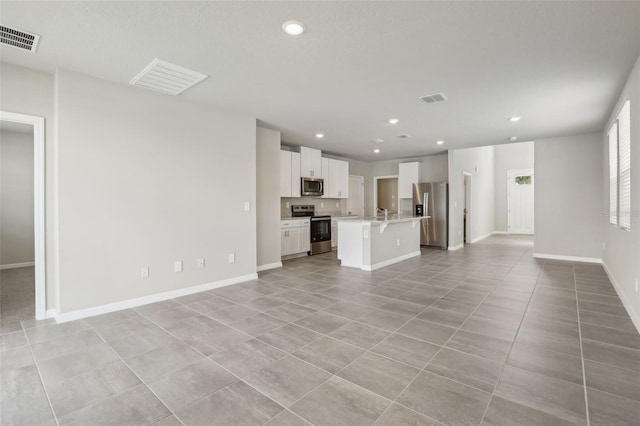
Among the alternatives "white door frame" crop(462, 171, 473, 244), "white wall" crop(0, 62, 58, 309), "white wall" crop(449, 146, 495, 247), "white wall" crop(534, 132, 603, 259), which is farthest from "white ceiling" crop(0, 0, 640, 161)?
"white door frame" crop(462, 171, 473, 244)

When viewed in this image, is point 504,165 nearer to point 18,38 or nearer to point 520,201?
point 520,201

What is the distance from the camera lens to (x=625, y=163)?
3.59m

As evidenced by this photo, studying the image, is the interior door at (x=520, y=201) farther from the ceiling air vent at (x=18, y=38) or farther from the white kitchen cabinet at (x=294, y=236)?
the ceiling air vent at (x=18, y=38)

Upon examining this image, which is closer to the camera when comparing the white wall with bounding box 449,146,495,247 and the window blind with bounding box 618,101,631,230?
the window blind with bounding box 618,101,631,230

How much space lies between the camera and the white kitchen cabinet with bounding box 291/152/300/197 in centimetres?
688

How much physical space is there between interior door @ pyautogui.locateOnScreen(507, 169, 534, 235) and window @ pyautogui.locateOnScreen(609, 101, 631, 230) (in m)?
6.71

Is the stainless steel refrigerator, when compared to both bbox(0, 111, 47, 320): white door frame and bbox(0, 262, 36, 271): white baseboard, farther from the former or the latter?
bbox(0, 262, 36, 271): white baseboard

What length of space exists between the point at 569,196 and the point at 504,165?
571 centimetres

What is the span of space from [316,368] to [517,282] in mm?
3821

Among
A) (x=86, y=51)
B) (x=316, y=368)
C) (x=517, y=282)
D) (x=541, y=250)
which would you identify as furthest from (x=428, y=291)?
(x=86, y=51)

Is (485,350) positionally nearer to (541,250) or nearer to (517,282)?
(517,282)

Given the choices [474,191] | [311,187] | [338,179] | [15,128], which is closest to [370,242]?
[311,187]

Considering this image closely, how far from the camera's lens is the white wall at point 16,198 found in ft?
18.7

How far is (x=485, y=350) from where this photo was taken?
8.09 ft
